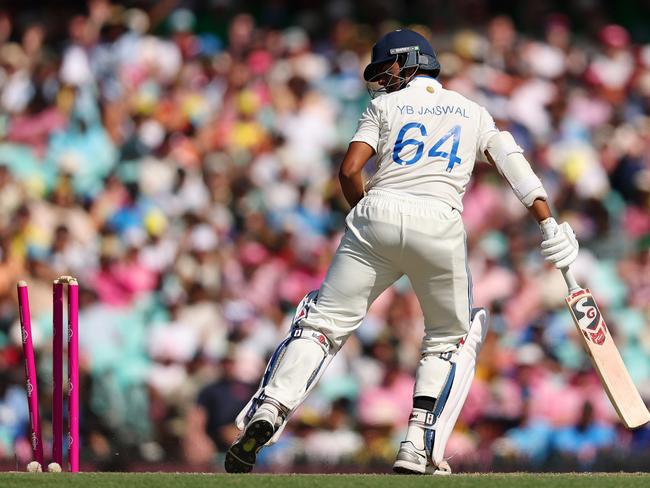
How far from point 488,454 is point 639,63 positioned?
6.59 metres

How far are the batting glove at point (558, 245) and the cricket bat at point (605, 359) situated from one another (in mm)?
70

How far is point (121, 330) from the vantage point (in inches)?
406

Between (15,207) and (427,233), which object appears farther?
(15,207)

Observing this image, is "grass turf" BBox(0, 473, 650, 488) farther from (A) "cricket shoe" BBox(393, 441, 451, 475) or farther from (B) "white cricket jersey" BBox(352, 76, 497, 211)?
(B) "white cricket jersey" BBox(352, 76, 497, 211)

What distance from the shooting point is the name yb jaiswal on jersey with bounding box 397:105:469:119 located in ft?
20.7

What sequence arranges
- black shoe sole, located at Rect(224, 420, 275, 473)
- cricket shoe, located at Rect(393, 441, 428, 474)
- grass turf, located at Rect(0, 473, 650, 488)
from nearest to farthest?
grass turf, located at Rect(0, 473, 650, 488) → black shoe sole, located at Rect(224, 420, 275, 473) → cricket shoe, located at Rect(393, 441, 428, 474)

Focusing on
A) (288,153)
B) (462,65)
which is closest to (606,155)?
(462,65)

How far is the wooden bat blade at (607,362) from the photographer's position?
629 centimetres

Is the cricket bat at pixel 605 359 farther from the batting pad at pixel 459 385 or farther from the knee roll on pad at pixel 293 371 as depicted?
the knee roll on pad at pixel 293 371

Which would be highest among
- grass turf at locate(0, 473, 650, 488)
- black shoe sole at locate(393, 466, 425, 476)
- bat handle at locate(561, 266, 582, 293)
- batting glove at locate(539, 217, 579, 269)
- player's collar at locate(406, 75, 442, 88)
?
player's collar at locate(406, 75, 442, 88)

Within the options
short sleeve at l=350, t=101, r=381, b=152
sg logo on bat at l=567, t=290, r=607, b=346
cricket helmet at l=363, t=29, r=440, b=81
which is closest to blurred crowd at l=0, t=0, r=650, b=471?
sg logo on bat at l=567, t=290, r=607, b=346

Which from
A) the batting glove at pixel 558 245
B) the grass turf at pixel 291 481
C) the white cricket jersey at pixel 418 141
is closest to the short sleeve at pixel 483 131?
the white cricket jersey at pixel 418 141

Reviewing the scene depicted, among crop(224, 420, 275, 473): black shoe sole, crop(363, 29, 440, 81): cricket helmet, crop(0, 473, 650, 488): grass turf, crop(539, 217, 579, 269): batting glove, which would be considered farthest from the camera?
crop(363, 29, 440, 81): cricket helmet

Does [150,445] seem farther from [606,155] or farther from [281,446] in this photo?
[606,155]
